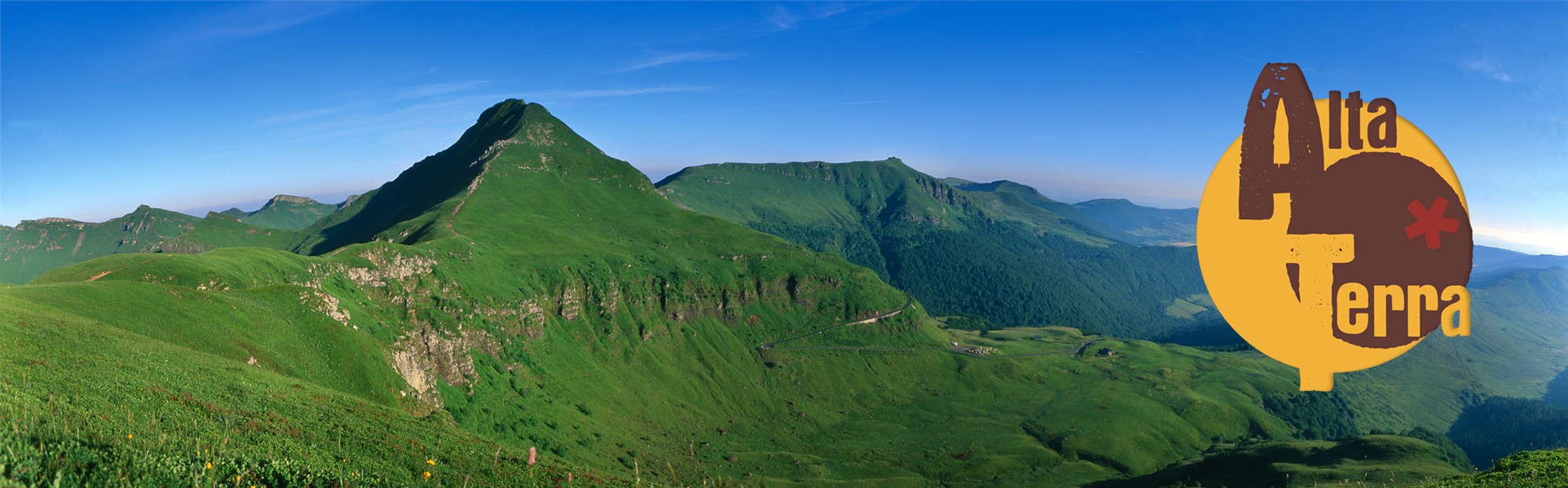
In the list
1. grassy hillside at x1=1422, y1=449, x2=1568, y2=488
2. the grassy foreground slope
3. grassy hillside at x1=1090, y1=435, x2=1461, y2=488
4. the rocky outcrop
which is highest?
the grassy foreground slope

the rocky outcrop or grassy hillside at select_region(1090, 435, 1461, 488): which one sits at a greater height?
the rocky outcrop

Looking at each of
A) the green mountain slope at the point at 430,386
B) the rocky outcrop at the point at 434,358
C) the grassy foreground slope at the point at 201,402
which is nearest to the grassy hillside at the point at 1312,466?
the green mountain slope at the point at 430,386

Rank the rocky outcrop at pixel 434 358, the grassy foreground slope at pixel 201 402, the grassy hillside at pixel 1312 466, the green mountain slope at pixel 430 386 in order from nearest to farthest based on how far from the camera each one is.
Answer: the grassy foreground slope at pixel 201 402, the green mountain slope at pixel 430 386, the rocky outcrop at pixel 434 358, the grassy hillside at pixel 1312 466

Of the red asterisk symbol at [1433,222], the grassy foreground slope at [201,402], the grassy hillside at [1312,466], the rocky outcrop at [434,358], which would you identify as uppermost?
the red asterisk symbol at [1433,222]

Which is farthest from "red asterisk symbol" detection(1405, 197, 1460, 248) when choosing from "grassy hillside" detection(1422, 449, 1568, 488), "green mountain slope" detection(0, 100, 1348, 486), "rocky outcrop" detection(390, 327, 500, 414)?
"rocky outcrop" detection(390, 327, 500, 414)

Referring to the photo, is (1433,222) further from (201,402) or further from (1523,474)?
Result: (201,402)

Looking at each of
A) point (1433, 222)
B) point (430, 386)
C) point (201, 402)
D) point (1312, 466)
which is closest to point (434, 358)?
point (430, 386)

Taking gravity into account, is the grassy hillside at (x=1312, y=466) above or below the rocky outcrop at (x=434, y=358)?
below

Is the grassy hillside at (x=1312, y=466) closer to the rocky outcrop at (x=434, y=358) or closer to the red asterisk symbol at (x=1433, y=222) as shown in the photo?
the red asterisk symbol at (x=1433, y=222)

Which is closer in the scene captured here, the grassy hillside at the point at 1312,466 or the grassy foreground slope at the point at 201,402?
the grassy foreground slope at the point at 201,402

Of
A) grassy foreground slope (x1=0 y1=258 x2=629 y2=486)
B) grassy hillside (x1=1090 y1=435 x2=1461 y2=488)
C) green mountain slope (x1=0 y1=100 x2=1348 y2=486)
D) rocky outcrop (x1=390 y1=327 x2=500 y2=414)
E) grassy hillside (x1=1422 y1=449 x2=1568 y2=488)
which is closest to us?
grassy foreground slope (x1=0 y1=258 x2=629 y2=486)

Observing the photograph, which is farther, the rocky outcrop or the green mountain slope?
the rocky outcrop

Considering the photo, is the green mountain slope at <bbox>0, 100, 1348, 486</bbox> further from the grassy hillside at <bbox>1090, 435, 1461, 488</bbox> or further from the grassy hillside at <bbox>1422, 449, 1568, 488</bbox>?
the grassy hillside at <bbox>1422, 449, 1568, 488</bbox>

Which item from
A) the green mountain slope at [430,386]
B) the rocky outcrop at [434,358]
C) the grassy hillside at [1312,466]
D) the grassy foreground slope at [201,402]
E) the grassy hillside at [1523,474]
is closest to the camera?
the grassy foreground slope at [201,402]
